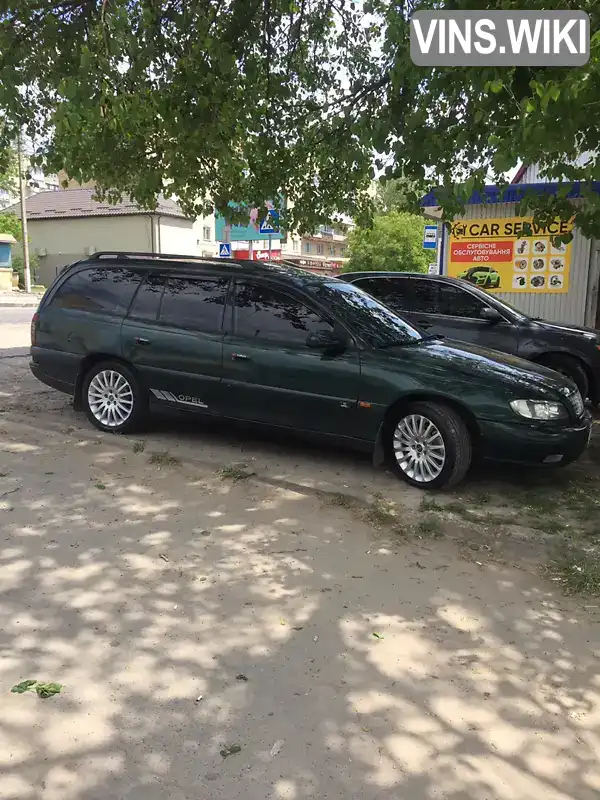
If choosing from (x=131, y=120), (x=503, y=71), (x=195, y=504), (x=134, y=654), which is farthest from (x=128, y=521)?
(x=503, y=71)

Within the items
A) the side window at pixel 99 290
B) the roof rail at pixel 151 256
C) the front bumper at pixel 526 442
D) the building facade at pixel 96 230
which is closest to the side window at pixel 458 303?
the roof rail at pixel 151 256

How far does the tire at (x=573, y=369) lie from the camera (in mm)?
8555

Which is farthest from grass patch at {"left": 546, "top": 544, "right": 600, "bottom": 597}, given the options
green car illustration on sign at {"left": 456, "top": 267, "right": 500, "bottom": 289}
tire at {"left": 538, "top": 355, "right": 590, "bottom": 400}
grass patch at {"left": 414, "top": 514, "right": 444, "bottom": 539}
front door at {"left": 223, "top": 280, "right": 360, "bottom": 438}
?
green car illustration on sign at {"left": 456, "top": 267, "right": 500, "bottom": 289}

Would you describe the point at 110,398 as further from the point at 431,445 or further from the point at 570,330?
Result: the point at 570,330

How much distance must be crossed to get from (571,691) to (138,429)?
4.84 metres

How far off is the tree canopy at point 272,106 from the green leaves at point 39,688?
3.52 metres

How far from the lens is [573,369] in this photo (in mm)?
8578

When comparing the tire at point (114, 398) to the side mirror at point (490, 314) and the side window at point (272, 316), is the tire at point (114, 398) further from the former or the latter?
the side mirror at point (490, 314)

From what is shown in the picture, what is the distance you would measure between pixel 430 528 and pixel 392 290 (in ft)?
17.4

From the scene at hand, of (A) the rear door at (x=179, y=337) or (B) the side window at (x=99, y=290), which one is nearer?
(A) the rear door at (x=179, y=337)

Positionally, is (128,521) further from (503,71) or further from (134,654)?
(503,71)

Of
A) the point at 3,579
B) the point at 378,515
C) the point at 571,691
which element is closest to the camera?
the point at 571,691

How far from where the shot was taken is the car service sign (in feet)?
45.9

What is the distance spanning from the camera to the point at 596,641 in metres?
3.42
